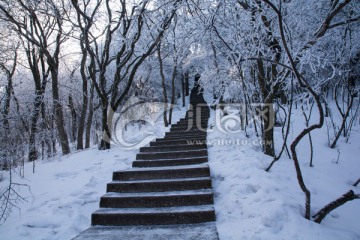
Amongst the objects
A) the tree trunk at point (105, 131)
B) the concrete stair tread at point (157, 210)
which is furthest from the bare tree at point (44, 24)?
the concrete stair tread at point (157, 210)

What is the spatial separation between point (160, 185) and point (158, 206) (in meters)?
0.46

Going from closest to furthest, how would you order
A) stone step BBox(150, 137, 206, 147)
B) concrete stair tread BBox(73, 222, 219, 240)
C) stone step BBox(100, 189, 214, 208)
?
concrete stair tread BBox(73, 222, 219, 240), stone step BBox(100, 189, 214, 208), stone step BBox(150, 137, 206, 147)

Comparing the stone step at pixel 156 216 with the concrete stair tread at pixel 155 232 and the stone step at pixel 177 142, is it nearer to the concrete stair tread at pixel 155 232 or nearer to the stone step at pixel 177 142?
the concrete stair tread at pixel 155 232

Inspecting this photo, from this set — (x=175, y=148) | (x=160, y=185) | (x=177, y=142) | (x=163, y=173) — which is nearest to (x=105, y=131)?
(x=177, y=142)

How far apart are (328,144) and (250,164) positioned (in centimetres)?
316

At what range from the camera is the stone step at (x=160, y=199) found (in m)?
3.81

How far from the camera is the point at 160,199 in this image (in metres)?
3.90

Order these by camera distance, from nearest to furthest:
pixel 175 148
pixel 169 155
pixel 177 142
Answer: pixel 169 155
pixel 175 148
pixel 177 142

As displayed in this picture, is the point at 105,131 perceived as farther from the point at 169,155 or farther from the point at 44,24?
the point at 44,24

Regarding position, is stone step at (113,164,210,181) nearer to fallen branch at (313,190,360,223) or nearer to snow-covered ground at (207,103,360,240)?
snow-covered ground at (207,103,360,240)

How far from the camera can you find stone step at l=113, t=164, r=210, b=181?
4.54m

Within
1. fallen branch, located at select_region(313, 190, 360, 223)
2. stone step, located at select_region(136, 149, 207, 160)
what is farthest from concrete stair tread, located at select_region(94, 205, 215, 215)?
stone step, located at select_region(136, 149, 207, 160)

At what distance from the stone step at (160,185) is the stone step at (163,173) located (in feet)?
0.76

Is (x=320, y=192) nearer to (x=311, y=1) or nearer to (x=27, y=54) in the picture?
(x=311, y=1)
